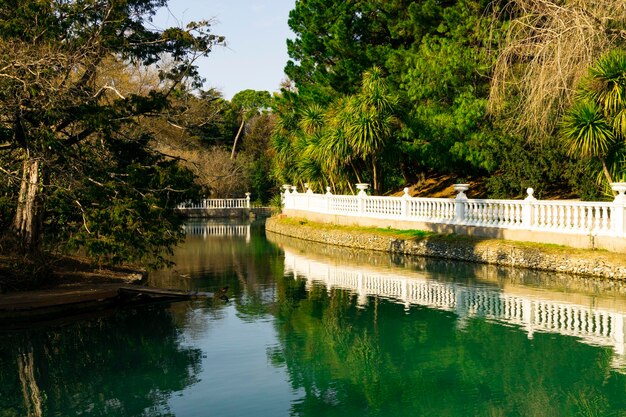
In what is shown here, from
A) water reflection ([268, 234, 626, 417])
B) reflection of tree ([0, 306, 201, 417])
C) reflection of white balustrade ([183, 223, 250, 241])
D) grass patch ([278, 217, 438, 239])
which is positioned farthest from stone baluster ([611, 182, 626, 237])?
reflection of white balustrade ([183, 223, 250, 241])

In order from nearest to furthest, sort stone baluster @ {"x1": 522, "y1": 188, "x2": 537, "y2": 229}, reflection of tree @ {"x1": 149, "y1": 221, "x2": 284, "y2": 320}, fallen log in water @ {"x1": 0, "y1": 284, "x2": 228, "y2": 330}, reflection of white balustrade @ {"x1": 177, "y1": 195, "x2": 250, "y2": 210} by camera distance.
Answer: fallen log in water @ {"x1": 0, "y1": 284, "x2": 228, "y2": 330}, reflection of tree @ {"x1": 149, "y1": 221, "x2": 284, "y2": 320}, stone baluster @ {"x1": 522, "y1": 188, "x2": 537, "y2": 229}, reflection of white balustrade @ {"x1": 177, "y1": 195, "x2": 250, "y2": 210}

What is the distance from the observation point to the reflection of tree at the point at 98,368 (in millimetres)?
8867

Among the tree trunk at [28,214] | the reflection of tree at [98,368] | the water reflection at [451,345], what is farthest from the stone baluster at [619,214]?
the tree trunk at [28,214]

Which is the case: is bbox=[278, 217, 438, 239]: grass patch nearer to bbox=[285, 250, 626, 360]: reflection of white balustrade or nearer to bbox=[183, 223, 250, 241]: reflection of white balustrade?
bbox=[183, 223, 250, 241]: reflection of white balustrade

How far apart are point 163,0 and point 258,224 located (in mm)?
32993

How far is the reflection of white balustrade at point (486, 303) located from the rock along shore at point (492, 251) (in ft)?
8.82

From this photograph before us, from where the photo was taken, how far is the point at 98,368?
10.6m

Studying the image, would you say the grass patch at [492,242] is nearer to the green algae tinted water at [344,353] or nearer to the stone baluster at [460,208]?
the stone baluster at [460,208]

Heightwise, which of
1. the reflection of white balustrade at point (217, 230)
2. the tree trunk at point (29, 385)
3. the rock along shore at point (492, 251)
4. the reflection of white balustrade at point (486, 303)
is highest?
the rock along shore at point (492, 251)

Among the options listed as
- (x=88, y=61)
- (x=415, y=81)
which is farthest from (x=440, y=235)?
(x=88, y=61)

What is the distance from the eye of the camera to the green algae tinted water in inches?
345

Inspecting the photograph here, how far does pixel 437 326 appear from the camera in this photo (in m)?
13.2

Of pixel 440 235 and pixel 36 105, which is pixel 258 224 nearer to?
pixel 440 235

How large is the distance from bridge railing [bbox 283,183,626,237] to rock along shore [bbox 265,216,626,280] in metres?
0.65
